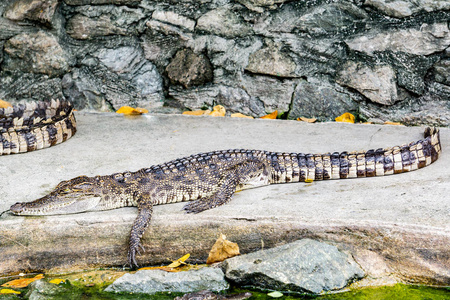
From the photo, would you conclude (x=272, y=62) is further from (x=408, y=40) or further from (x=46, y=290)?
(x=46, y=290)

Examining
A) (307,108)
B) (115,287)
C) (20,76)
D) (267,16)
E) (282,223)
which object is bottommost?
(115,287)

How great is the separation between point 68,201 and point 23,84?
120 inches

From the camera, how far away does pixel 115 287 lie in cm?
309

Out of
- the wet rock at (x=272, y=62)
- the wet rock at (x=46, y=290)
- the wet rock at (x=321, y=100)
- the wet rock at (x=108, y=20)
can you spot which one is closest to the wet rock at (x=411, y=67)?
the wet rock at (x=321, y=100)

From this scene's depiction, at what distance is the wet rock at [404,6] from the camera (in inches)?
201

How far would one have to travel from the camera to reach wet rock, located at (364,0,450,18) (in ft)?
16.7

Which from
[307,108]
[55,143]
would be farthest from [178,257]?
[307,108]

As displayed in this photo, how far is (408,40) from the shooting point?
524 centimetres

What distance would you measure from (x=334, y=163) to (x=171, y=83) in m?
2.56

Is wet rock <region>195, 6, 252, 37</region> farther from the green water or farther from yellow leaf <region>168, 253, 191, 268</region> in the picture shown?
the green water

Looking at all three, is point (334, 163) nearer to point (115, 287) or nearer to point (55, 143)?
point (115, 287)

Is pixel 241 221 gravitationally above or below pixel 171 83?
below

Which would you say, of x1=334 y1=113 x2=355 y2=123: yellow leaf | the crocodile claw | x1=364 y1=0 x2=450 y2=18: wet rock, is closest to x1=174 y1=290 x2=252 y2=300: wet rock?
the crocodile claw

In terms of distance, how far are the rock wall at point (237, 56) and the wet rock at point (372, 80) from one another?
10mm
